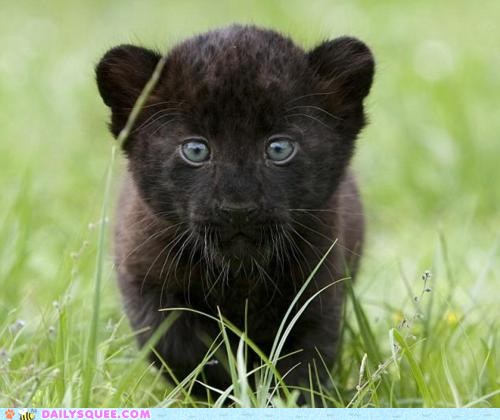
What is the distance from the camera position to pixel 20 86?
28.5 feet

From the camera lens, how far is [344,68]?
4.23 meters

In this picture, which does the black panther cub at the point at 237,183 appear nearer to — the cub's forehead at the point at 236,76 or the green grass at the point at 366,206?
the cub's forehead at the point at 236,76

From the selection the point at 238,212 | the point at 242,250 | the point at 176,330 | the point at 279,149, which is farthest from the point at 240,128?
the point at 176,330

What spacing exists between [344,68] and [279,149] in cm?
59

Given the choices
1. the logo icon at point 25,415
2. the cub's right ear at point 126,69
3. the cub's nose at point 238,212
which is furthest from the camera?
the cub's right ear at point 126,69

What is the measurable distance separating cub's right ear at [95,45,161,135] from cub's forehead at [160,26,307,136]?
0.33ft

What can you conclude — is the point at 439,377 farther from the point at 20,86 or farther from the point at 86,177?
the point at 20,86

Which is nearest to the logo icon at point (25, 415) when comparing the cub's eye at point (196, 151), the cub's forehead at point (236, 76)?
the cub's eye at point (196, 151)

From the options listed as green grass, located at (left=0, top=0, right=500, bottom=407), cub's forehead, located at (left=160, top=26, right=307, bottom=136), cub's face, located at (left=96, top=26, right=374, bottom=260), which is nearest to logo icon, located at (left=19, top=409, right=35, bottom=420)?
green grass, located at (left=0, top=0, right=500, bottom=407)

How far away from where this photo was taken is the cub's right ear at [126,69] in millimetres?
4133

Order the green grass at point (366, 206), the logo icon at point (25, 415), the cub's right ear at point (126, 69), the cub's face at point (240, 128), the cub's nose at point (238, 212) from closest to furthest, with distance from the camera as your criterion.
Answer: the logo icon at point (25, 415), the cub's nose at point (238, 212), the cub's face at point (240, 128), the green grass at point (366, 206), the cub's right ear at point (126, 69)

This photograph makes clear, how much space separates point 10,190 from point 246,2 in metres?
5.14

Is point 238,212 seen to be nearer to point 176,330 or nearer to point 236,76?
point 236,76

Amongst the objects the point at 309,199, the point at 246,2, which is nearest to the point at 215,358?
the point at 309,199
